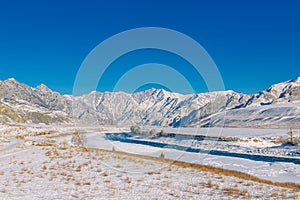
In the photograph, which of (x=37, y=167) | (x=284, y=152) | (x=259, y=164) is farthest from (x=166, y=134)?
(x=37, y=167)

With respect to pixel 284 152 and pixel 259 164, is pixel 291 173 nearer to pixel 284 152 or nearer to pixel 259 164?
pixel 259 164

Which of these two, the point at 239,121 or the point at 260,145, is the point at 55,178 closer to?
the point at 260,145

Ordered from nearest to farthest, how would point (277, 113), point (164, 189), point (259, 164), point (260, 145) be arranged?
point (164, 189)
point (259, 164)
point (260, 145)
point (277, 113)

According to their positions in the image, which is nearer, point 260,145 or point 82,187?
point 82,187

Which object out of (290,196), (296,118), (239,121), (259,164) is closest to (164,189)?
(290,196)

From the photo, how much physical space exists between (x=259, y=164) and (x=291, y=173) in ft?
28.1

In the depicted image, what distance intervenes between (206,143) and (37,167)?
53652mm

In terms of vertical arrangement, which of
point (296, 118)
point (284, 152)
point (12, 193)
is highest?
point (296, 118)

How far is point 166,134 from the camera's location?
97438 mm

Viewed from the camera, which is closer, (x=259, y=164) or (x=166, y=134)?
(x=259, y=164)

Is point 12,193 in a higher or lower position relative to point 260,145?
lower

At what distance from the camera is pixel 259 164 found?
147 feet

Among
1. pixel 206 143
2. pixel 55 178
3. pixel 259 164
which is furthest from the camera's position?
pixel 206 143

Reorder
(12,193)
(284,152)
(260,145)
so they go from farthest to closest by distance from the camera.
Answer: (260,145) → (284,152) → (12,193)
